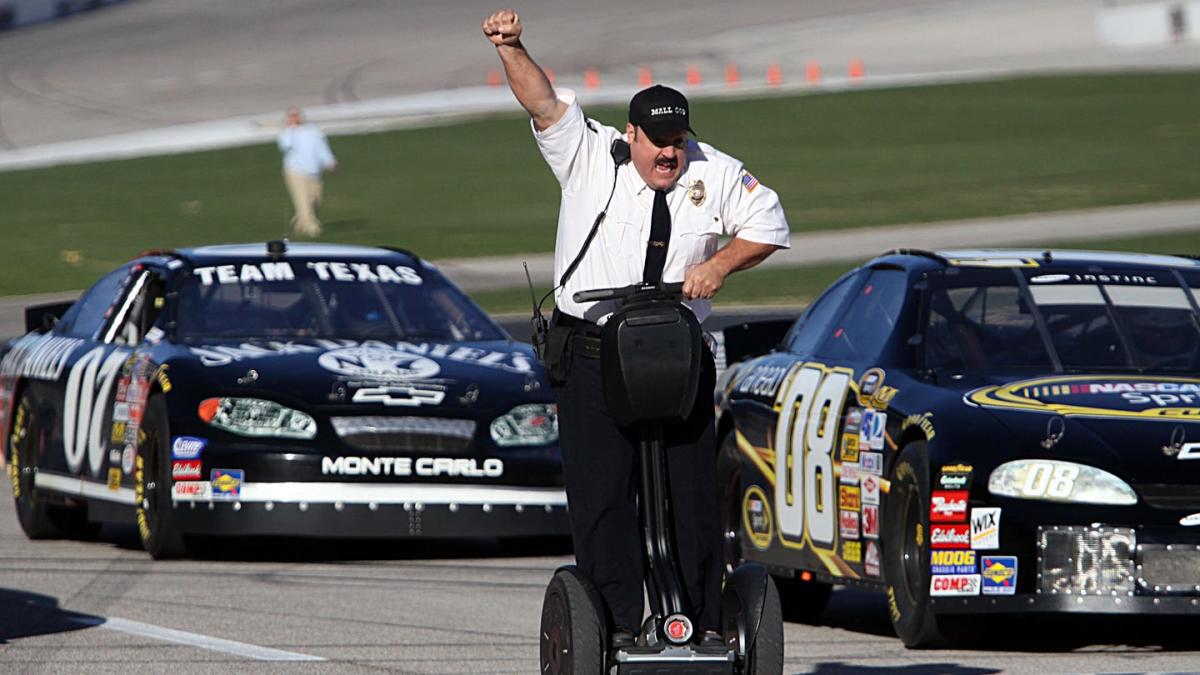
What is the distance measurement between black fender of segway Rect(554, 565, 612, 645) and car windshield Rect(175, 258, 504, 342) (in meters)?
5.92

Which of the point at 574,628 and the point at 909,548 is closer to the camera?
the point at 574,628

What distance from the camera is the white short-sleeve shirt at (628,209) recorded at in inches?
247

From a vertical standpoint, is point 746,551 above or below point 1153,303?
below

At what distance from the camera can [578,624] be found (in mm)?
6148

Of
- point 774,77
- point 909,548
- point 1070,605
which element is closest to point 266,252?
point 909,548

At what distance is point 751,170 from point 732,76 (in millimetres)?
18046

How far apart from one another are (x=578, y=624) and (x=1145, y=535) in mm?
2593

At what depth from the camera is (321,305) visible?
12.3 metres

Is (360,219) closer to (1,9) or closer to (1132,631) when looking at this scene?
(1132,631)

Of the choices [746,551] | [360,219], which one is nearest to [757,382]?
[746,551]

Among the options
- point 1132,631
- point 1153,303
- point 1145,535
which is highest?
point 1153,303

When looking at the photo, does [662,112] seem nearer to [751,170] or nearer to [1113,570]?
[1113,570]

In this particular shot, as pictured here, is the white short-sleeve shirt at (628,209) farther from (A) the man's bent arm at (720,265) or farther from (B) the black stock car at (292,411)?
(B) the black stock car at (292,411)

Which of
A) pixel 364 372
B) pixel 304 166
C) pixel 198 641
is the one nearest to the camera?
pixel 198 641
